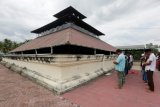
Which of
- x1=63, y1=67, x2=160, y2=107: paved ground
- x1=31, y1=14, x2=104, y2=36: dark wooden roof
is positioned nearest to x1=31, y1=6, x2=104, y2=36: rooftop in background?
x1=31, y1=14, x2=104, y2=36: dark wooden roof

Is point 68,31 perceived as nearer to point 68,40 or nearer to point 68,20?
point 68,40

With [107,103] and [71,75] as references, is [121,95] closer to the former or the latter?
[107,103]

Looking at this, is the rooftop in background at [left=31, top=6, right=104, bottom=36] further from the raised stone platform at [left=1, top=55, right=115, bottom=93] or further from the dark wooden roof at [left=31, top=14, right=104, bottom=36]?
the raised stone platform at [left=1, top=55, right=115, bottom=93]

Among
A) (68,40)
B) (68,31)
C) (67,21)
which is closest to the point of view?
(68,40)

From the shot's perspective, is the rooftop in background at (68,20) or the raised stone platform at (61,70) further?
the rooftop in background at (68,20)

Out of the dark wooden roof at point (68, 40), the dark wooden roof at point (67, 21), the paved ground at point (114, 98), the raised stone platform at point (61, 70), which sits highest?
the dark wooden roof at point (67, 21)

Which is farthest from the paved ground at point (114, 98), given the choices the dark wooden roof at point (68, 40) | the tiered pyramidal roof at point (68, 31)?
the tiered pyramidal roof at point (68, 31)

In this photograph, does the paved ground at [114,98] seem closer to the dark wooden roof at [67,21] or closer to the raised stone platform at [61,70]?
the raised stone platform at [61,70]

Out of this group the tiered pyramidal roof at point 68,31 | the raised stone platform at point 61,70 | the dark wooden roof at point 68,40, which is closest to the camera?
the raised stone platform at point 61,70

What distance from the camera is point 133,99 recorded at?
4688mm

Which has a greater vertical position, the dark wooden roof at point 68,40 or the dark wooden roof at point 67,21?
the dark wooden roof at point 67,21

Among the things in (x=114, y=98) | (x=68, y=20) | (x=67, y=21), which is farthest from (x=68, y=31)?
(x=114, y=98)

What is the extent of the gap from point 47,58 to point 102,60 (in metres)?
5.21

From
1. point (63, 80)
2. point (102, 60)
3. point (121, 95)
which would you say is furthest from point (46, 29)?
point (121, 95)
